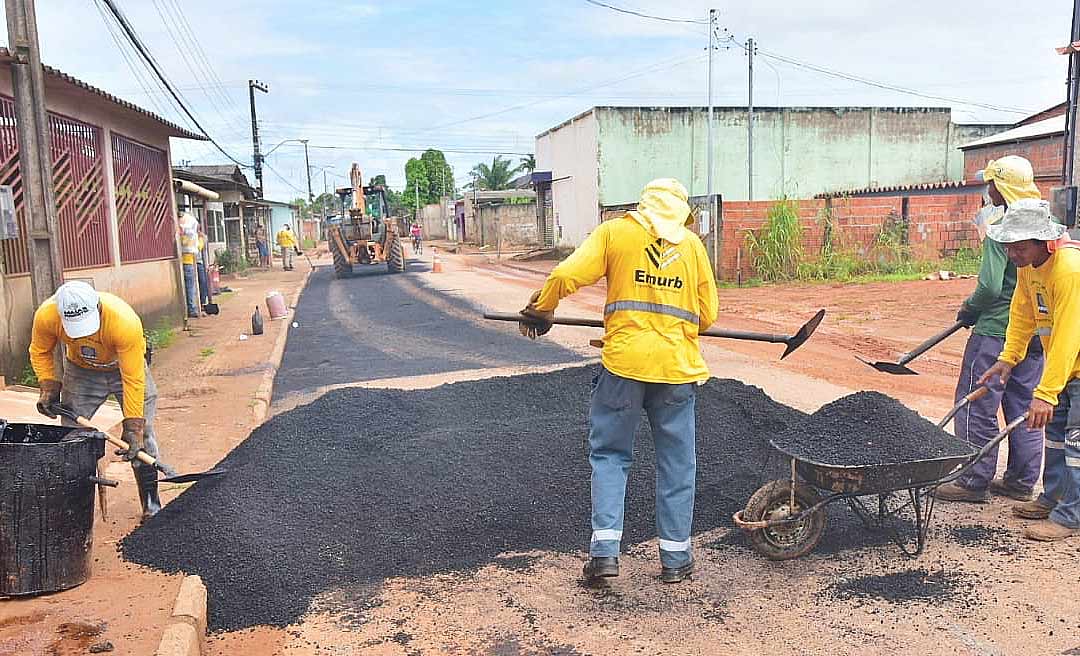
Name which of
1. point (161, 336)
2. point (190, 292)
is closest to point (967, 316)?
point (161, 336)

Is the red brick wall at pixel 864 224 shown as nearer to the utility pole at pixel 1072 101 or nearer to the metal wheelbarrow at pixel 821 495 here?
the utility pole at pixel 1072 101

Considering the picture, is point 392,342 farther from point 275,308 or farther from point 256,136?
point 256,136

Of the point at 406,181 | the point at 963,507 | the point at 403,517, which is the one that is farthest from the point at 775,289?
the point at 406,181

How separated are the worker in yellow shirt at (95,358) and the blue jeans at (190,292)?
1067cm

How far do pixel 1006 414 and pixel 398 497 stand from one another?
3384 millimetres

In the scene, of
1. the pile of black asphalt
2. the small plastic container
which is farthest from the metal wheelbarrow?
the small plastic container

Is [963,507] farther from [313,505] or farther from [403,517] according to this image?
[313,505]

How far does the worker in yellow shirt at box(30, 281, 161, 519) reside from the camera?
4.12 meters

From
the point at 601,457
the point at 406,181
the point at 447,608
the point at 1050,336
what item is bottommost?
the point at 447,608

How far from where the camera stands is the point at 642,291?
3.60 metres

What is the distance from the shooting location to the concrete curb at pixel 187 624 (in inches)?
123

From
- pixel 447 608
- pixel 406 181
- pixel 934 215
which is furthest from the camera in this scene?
pixel 406 181

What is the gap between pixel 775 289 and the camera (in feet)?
56.4

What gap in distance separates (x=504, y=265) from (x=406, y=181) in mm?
49713
